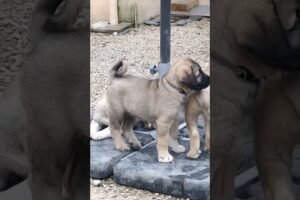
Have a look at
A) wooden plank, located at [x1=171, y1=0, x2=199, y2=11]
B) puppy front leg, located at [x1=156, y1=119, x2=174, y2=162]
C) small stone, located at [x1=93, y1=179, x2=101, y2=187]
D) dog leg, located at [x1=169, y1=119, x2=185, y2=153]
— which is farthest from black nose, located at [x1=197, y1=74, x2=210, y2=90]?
wooden plank, located at [x1=171, y1=0, x2=199, y2=11]

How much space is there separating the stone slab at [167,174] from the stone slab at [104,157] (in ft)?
0.14

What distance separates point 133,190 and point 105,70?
1648 millimetres

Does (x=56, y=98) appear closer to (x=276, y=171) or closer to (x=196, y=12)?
(x=276, y=171)

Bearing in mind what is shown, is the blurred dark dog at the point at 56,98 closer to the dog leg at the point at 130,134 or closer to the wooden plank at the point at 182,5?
the dog leg at the point at 130,134

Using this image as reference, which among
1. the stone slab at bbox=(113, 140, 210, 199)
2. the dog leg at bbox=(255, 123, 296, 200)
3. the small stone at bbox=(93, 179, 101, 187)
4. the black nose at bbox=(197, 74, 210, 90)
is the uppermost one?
the black nose at bbox=(197, 74, 210, 90)

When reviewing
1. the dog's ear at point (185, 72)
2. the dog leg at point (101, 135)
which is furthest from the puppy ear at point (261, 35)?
the dog leg at point (101, 135)

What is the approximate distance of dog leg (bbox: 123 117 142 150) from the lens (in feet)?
9.58

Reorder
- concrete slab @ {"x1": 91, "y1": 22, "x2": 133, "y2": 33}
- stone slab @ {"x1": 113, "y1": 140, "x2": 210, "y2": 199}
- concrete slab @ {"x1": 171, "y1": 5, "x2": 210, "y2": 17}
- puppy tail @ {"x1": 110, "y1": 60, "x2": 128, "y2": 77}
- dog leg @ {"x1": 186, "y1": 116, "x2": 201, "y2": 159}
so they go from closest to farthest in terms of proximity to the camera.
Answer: stone slab @ {"x1": 113, "y1": 140, "x2": 210, "y2": 199}
dog leg @ {"x1": 186, "y1": 116, "x2": 201, "y2": 159}
puppy tail @ {"x1": 110, "y1": 60, "x2": 128, "y2": 77}
concrete slab @ {"x1": 91, "y1": 22, "x2": 133, "y2": 33}
concrete slab @ {"x1": 171, "y1": 5, "x2": 210, "y2": 17}

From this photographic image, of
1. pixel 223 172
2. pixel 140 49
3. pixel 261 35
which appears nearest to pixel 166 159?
pixel 223 172

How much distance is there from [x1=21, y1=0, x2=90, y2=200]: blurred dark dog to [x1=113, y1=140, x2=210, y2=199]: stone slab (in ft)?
3.29

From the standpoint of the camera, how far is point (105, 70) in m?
4.31

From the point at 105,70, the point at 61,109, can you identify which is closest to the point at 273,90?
the point at 61,109

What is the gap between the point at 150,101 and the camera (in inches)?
108

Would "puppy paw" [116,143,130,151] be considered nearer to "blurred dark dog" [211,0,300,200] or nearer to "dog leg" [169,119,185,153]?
"dog leg" [169,119,185,153]
